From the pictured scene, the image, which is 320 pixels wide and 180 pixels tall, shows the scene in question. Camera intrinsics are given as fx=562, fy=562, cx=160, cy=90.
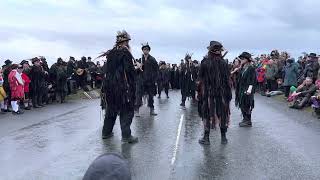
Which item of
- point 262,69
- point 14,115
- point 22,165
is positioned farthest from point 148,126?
point 262,69

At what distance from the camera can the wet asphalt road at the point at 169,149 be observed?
27.6 feet

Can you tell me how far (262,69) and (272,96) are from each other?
8.71 ft

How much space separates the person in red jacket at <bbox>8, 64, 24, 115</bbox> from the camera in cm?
1878

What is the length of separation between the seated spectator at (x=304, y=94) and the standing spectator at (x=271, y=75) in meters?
7.48

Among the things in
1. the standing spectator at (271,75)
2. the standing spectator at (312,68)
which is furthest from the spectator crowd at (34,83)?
the standing spectator at (312,68)

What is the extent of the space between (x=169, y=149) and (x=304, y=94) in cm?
1018

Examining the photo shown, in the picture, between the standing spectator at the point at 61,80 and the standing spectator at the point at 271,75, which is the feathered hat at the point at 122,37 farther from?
the standing spectator at the point at 271,75

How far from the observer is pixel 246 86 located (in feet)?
44.5

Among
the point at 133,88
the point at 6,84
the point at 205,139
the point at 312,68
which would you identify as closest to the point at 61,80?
the point at 6,84

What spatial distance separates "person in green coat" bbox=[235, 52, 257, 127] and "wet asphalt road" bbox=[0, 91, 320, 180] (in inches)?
17.7

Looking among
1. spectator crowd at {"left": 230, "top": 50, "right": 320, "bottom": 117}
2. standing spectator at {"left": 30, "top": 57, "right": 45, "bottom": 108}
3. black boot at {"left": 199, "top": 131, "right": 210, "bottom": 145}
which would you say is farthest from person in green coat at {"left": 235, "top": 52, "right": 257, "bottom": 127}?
standing spectator at {"left": 30, "top": 57, "right": 45, "bottom": 108}

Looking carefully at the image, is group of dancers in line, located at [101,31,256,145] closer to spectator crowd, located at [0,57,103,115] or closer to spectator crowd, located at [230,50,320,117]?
spectator crowd, located at [230,50,320,117]

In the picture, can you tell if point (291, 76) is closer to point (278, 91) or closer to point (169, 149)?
point (278, 91)

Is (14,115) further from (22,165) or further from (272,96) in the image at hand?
(272,96)
